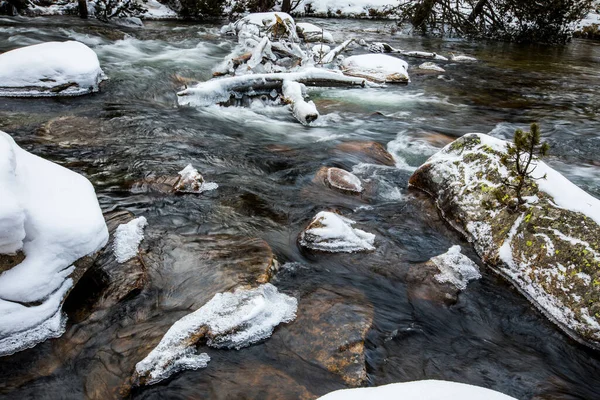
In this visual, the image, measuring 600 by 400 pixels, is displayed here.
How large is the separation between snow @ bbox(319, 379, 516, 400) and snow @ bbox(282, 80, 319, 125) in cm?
551

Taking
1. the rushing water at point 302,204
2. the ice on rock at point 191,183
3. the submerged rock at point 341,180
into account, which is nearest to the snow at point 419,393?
the rushing water at point 302,204

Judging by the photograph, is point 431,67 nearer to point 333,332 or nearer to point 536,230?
point 536,230

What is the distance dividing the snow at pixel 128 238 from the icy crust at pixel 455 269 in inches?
102

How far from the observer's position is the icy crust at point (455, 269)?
11.1 feet

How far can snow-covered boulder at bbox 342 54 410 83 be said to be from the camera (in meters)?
9.63

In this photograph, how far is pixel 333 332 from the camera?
272 centimetres

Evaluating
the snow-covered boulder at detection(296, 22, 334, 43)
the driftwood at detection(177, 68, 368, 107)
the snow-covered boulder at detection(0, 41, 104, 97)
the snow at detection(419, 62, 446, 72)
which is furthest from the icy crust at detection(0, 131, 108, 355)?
the snow-covered boulder at detection(296, 22, 334, 43)

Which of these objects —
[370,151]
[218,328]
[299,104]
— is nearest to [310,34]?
[299,104]

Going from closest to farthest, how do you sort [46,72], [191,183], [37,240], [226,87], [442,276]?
[37,240], [442,276], [191,183], [46,72], [226,87]

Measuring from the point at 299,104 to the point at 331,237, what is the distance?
409cm

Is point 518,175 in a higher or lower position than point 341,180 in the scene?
higher

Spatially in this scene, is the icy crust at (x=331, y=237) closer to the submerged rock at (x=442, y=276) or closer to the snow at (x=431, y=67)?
the submerged rock at (x=442, y=276)

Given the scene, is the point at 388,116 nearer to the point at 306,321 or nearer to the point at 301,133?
the point at 301,133

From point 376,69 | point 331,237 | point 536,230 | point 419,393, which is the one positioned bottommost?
point 331,237
